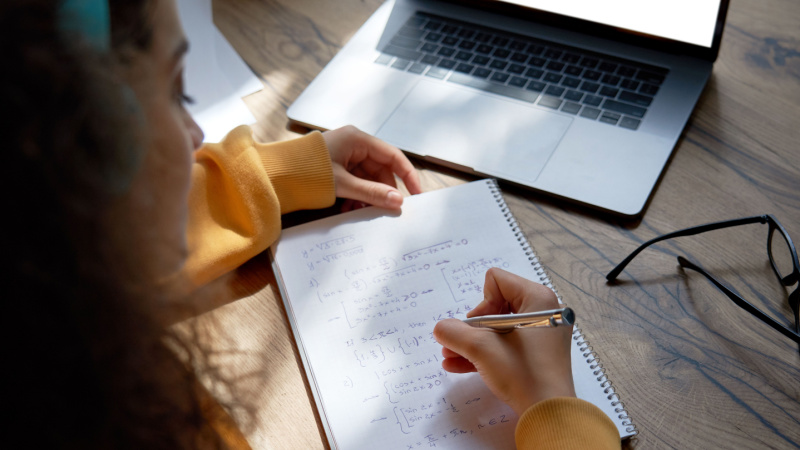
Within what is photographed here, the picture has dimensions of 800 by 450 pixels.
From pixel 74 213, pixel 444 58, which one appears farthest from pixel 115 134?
pixel 444 58

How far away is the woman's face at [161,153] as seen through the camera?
438 mm

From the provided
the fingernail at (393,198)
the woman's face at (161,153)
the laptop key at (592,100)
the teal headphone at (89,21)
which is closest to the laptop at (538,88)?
the laptop key at (592,100)

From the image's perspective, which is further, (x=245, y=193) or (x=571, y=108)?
(x=571, y=108)

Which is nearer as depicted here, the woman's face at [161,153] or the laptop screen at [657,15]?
the woman's face at [161,153]

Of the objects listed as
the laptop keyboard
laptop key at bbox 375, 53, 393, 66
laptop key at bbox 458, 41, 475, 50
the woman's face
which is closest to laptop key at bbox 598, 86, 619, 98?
the laptop keyboard

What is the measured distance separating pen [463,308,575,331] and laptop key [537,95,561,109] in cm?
40

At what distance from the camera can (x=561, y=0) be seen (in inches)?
36.9

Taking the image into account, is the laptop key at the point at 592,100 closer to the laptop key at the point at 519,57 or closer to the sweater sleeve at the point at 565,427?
the laptop key at the point at 519,57

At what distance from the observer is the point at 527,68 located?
3.09 feet

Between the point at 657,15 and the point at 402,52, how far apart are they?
373 mm

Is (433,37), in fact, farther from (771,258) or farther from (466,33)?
(771,258)

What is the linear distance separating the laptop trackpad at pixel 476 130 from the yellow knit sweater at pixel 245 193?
0.14m

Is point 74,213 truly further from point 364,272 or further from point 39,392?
point 364,272

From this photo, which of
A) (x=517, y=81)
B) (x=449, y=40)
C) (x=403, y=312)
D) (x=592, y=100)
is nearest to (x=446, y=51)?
(x=449, y=40)
